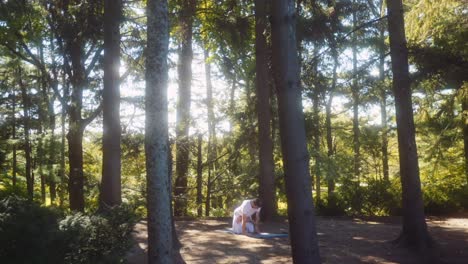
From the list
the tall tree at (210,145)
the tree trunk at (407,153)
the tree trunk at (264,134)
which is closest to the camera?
the tree trunk at (407,153)

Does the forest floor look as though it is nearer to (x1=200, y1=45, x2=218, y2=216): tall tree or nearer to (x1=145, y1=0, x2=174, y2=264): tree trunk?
(x1=145, y1=0, x2=174, y2=264): tree trunk

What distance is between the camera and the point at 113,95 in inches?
395

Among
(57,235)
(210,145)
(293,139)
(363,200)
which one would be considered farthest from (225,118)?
(57,235)

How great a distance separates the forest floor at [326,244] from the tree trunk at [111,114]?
1.40m

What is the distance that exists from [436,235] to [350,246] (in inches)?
111

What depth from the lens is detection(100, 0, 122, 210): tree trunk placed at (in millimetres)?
9844

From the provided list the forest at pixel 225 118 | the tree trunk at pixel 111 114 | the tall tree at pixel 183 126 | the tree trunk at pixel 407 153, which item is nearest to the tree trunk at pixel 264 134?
the forest at pixel 225 118

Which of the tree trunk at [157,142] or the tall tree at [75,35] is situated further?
the tall tree at [75,35]

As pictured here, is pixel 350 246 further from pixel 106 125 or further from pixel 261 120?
pixel 106 125

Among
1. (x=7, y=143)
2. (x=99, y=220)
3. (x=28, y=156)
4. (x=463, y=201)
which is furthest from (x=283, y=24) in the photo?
(x=28, y=156)

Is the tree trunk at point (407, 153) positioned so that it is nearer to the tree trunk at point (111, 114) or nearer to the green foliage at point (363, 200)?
the green foliage at point (363, 200)

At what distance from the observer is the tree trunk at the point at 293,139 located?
249 inches

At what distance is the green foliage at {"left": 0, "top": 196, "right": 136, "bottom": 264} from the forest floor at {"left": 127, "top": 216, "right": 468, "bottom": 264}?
1.95 m

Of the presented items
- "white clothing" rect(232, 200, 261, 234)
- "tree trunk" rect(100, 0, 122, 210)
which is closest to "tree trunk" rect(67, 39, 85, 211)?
"tree trunk" rect(100, 0, 122, 210)
